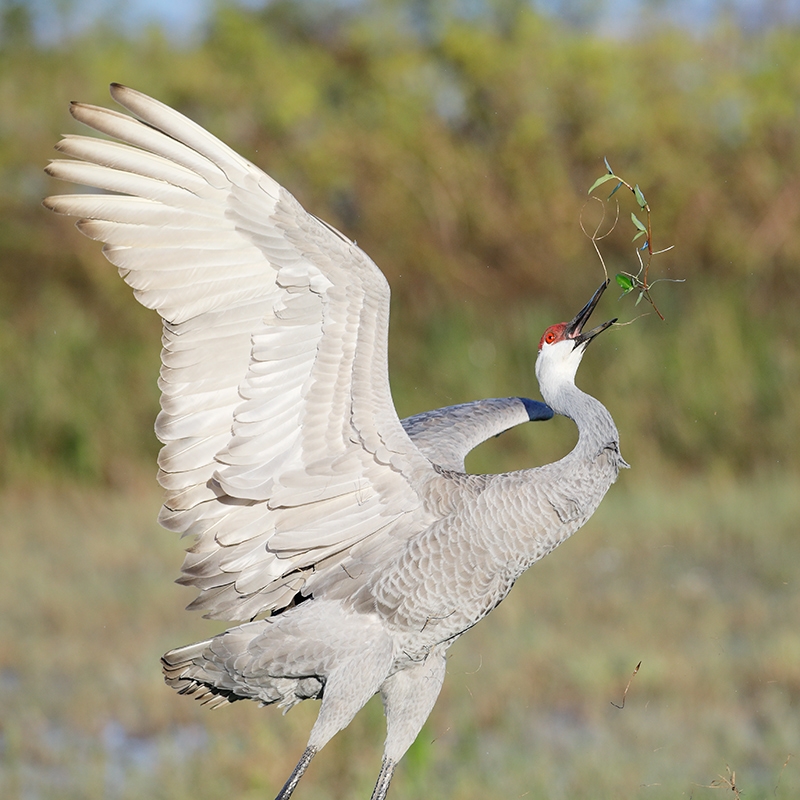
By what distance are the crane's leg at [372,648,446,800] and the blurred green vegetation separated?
6271 mm

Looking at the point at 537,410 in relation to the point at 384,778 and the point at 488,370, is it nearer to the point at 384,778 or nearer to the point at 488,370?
the point at 384,778

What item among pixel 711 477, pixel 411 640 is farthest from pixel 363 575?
pixel 711 477

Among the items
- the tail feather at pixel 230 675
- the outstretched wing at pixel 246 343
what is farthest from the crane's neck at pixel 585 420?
the tail feather at pixel 230 675

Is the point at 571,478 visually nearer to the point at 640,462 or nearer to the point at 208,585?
the point at 208,585

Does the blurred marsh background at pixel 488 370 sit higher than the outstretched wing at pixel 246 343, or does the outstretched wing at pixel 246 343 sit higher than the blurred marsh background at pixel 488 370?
the outstretched wing at pixel 246 343

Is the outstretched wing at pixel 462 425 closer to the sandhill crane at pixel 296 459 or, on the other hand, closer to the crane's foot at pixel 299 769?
the sandhill crane at pixel 296 459

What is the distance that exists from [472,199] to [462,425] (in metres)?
8.71

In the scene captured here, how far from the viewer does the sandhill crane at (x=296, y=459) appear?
3.36m

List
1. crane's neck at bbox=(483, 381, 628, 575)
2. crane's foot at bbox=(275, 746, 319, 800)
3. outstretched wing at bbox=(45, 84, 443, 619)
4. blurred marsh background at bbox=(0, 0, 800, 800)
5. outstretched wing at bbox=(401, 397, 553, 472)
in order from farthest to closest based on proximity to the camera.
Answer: blurred marsh background at bbox=(0, 0, 800, 800) → outstretched wing at bbox=(401, 397, 553, 472) → crane's foot at bbox=(275, 746, 319, 800) → crane's neck at bbox=(483, 381, 628, 575) → outstretched wing at bbox=(45, 84, 443, 619)

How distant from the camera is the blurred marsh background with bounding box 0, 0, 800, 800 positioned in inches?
213

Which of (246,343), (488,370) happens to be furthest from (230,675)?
(488,370)

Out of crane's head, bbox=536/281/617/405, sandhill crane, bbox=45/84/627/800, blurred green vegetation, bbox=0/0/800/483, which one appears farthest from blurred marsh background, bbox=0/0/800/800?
crane's head, bbox=536/281/617/405

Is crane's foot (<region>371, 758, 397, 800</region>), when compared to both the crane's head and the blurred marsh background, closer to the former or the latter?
the blurred marsh background

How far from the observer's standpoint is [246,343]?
11.3 feet
